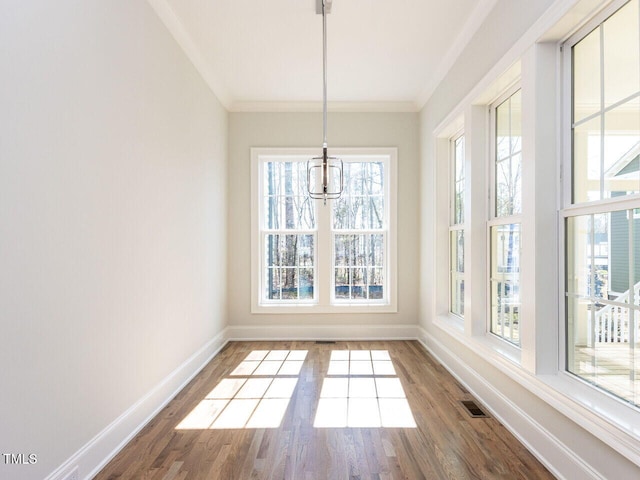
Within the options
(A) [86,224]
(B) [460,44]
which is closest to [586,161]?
(B) [460,44]

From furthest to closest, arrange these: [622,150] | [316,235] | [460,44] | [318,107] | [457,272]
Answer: [316,235], [318,107], [457,272], [460,44], [622,150]

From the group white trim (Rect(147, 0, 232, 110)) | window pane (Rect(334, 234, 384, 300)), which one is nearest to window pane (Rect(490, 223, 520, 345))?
window pane (Rect(334, 234, 384, 300))

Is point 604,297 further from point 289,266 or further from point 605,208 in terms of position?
point 289,266

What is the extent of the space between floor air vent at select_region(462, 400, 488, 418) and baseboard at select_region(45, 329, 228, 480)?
2.19 meters

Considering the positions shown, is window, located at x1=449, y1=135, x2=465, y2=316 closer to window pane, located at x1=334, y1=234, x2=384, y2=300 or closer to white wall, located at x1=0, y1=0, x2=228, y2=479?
window pane, located at x1=334, y1=234, x2=384, y2=300

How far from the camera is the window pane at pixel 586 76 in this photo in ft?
5.86

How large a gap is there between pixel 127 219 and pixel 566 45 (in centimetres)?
264

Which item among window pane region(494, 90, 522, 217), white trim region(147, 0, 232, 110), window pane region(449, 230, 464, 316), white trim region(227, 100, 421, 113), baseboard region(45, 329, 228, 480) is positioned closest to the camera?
baseboard region(45, 329, 228, 480)

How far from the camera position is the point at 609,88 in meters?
1.70

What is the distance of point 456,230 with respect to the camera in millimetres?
3662

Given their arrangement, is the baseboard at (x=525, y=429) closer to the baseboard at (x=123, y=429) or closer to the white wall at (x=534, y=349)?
the white wall at (x=534, y=349)

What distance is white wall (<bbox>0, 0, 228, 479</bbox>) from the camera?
1398mm

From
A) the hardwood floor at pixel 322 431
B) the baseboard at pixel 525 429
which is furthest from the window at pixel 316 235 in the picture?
the baseboard at pixel 525 429

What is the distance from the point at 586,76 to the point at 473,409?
2.19 m
